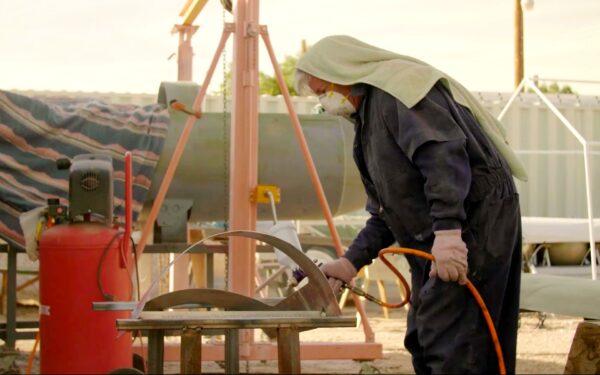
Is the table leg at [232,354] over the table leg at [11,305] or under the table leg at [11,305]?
over

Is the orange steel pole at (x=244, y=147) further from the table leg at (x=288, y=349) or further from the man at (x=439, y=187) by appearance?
the table leg at (x=288, y=349)

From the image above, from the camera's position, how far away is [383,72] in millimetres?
2969

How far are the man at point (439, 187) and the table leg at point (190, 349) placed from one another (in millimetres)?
648

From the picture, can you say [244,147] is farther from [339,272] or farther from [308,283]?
[308,283]

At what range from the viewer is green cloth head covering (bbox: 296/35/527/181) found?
2895 millimetres

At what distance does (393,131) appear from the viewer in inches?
114

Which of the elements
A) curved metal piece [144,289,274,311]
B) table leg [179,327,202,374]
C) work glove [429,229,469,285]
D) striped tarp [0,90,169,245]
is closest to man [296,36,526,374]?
work glove [429,229,469,285]

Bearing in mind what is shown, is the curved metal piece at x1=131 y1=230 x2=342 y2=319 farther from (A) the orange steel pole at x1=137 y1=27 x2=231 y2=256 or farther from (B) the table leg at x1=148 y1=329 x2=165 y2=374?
(A) the orange steel pole at x1=137 y1=27 x2=231 y2=256

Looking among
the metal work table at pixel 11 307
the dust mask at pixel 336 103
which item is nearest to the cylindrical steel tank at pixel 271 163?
the metal work table at pixel 11 307

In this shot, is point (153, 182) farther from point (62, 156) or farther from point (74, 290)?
point (74, 290)

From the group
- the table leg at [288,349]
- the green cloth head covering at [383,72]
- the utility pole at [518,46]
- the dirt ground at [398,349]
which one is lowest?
the dirt ground at [398,349]

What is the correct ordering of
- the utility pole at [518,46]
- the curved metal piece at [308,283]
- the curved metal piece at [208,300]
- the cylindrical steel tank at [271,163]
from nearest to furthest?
the curved metal piece at [308,283] < the curved metal piece at [208,300] < the cylindrical steel tank at [271,163] < the utility pole at [518,46]

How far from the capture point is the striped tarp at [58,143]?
5.59 meters

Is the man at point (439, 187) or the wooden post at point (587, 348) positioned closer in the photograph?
the man at point (439, 187)
